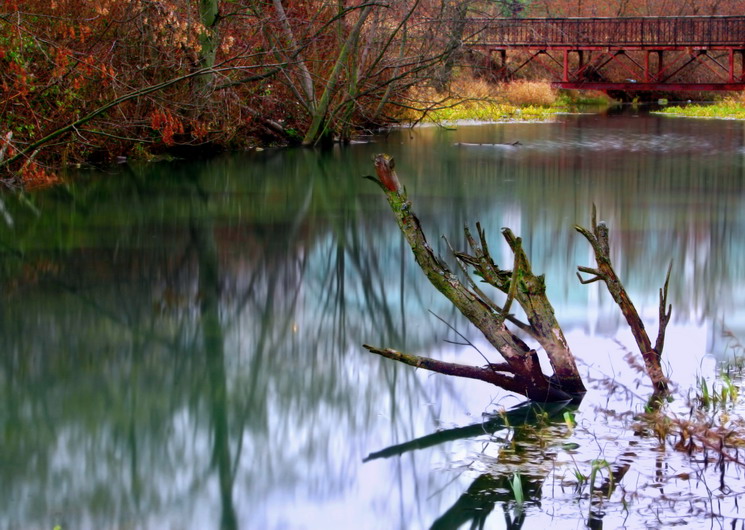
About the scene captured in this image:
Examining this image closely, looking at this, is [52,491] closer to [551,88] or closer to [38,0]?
[38,0]

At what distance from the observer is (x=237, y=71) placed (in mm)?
21594

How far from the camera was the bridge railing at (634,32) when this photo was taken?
136 ft

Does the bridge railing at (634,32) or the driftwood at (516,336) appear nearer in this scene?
the driftwood at (516,336)

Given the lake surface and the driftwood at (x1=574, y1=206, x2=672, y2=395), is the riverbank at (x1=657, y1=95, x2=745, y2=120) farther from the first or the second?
the driftwood at (x1=574, y1=206, x2=672, y2=395)

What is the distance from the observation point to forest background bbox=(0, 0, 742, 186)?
17078 mm

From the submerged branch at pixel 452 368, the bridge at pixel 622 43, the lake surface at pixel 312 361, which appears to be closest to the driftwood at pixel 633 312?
the lake surface at pixel 312 361

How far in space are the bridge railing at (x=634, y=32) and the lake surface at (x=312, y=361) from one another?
26.0m

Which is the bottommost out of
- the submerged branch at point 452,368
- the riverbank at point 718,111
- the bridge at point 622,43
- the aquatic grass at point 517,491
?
the aquatic grass at point 517,491

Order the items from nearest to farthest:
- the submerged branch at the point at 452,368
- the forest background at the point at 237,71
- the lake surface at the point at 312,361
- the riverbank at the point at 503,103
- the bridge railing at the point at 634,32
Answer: the lake surface at the point at 312,361 → the submerged branch at the point at 452,368 → the forest background at the point at 237,71 → the riverbank at the point at 503,103 → the bridge railing at the point at 634,32

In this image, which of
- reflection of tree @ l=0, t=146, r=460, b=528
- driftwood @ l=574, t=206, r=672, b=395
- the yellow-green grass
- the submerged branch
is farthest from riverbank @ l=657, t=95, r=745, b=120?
the submerged branch

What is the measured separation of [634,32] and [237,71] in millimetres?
27937

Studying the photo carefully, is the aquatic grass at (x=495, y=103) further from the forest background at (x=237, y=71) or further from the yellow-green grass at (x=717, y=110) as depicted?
the yellow-green grass at (x=717, y=110)

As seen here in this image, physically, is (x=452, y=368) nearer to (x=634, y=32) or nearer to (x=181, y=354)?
(x=181, y=354)

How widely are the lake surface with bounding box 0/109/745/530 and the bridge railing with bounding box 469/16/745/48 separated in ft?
85.2
